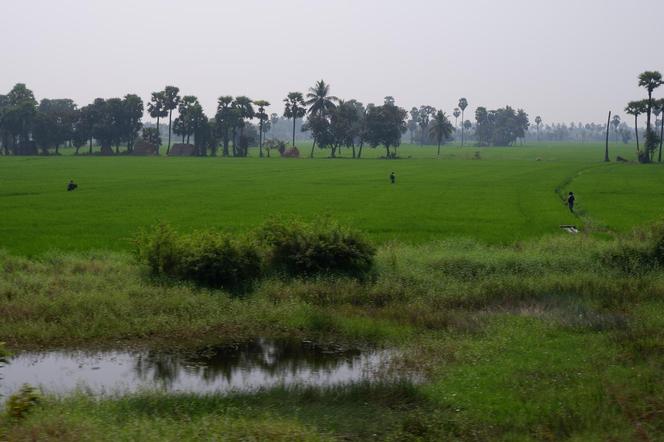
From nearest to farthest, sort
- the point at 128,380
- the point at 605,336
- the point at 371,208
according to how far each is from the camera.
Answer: the point at 128,380 < the point at 605,336 < the point at 371,208

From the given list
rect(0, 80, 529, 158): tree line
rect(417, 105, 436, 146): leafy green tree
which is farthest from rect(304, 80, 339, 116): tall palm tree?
rect(417, 105, 436, 146): leafy green tree

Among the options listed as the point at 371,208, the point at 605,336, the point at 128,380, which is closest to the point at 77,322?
the point at 128,380

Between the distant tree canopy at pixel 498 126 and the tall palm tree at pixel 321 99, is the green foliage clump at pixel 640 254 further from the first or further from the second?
the distant tree canopy at pixel 498 126

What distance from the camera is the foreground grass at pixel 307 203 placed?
79.0 ft

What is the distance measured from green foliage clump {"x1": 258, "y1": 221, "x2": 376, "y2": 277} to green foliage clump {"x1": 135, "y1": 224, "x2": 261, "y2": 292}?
0.76 metres

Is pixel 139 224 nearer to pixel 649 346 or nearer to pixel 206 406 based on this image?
pixel 206 406

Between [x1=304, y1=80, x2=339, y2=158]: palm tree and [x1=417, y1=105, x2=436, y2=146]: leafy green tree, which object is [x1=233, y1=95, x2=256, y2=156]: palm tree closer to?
[x1=304, y1=80, x2=339, y2=158]: palm tree

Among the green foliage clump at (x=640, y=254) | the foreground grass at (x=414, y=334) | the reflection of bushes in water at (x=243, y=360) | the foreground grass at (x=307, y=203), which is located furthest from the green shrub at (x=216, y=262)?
→ the green foliage clump at (x=640, y=254)

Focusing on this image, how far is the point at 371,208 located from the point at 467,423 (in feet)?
75.0

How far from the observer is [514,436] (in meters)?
8.49

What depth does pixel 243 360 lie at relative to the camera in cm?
1243

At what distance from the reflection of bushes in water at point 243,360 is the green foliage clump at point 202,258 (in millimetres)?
3185

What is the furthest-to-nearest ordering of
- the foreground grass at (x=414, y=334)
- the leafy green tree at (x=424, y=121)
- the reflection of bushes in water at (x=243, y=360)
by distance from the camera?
the leafy green tree at (x=424, y=121), the reflection of bushes in water at (x=243, y=360), the foreground grass at (x=414, y=334)

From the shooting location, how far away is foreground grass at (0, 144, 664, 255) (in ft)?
79.0
